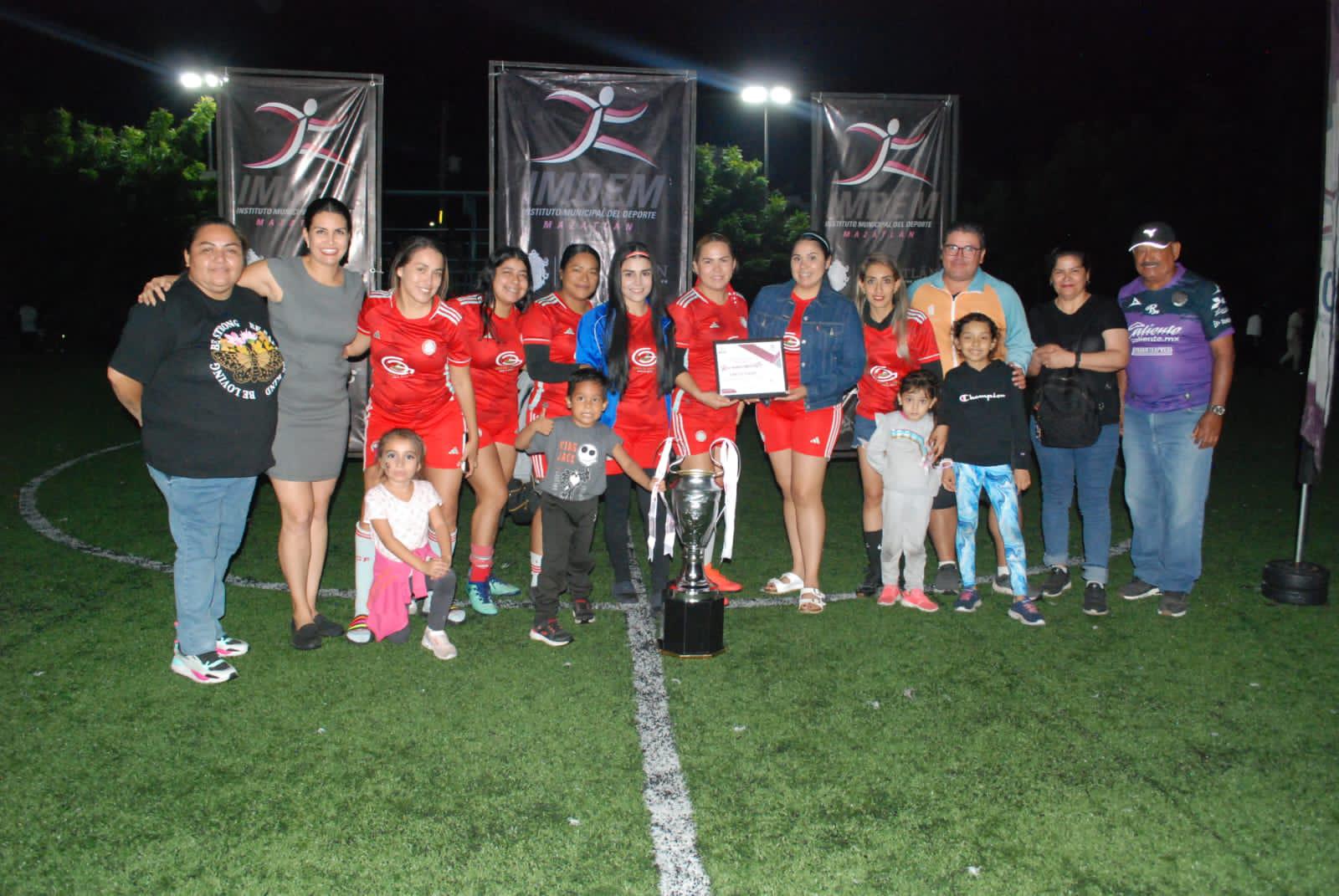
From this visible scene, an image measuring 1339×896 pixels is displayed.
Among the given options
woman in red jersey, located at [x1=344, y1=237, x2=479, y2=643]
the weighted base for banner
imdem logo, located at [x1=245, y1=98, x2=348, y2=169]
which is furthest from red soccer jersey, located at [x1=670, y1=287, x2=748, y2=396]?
imdem logo, located at [x1=245, y1=98, x2=348, y2=169]

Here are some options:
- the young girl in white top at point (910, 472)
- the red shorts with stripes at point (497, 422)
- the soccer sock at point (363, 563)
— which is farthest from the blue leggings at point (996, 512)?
the soccer sock at point (363, 563)

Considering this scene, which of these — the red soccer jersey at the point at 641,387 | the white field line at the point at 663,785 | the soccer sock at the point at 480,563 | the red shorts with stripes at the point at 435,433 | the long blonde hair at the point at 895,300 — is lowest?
the white field line at the point at 663,785

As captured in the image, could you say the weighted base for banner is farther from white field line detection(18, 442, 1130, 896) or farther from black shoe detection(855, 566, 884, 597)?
black shoe detection(855, 566, 884, 597)

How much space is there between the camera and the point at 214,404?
435cm

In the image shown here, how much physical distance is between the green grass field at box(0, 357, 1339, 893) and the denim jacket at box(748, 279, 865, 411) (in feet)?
4.09

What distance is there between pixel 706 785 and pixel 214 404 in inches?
101

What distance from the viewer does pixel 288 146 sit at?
9.15 metres

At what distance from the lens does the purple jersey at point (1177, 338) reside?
5465mm

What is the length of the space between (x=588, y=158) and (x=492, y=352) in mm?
4320

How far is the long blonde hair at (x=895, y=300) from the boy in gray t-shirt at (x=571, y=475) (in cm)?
154

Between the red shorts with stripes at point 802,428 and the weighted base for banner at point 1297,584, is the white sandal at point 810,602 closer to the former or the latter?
the red shorts with stripes at point 802,428

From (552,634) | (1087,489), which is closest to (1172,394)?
(1087,489)

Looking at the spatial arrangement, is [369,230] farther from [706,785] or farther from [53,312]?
[53,312]

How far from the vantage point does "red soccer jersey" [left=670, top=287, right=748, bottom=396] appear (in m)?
5.56
